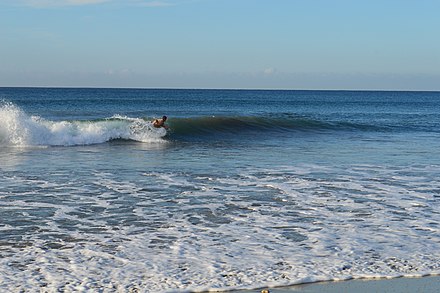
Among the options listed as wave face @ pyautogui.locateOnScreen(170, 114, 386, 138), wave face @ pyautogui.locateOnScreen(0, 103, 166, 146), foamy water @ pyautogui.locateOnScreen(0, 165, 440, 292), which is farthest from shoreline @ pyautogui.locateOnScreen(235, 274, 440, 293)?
wave face @ pyautogui.locateOnScreen(170, 114, 386, 138)

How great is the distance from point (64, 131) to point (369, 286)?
19942mm

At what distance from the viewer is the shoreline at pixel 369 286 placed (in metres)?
7.17

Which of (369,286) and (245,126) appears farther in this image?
(245,126)

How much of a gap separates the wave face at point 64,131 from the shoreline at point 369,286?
58.9ft

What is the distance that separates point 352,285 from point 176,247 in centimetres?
247

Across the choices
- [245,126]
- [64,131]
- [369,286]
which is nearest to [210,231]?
[369,286]

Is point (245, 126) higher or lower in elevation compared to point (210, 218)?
lower

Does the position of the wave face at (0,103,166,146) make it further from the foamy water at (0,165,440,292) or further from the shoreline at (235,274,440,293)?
the shoreline at (235,274,440,293)

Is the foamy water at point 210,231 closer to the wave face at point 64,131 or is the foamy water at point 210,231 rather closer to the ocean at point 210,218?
the ocean at point 210,218

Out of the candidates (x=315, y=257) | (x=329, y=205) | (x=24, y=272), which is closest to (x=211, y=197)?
(x=329, y=205)

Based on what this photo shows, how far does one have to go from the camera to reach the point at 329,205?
11938mm

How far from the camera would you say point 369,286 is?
7.32 meters

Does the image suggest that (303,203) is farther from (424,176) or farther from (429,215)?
(424,176)

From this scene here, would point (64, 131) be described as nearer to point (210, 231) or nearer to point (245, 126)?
point (245, 126)
